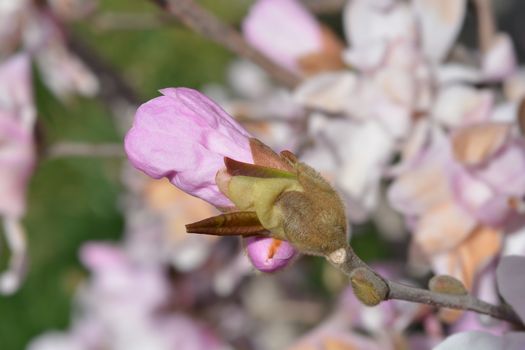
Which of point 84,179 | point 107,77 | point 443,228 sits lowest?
point 84,179

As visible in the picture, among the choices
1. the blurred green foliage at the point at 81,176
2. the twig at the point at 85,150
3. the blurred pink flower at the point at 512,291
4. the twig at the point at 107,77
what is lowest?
the blurred green foliage at the point at 81,176

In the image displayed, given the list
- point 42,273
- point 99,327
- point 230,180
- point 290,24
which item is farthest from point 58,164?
point 230,180

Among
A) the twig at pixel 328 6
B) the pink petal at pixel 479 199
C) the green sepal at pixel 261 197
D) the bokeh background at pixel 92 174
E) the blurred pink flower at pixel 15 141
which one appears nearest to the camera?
the green sepal at pixel 261 197

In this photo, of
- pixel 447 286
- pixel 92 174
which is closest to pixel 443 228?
pixel 447 286

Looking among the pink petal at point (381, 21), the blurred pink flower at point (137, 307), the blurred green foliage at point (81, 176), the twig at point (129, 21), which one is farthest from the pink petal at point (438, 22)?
the blurred green foliage at point (81, 176)

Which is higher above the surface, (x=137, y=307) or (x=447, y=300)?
(x=447, y=300)

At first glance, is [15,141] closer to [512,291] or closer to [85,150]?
[85,150]

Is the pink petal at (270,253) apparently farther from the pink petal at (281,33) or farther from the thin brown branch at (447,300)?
the pink petal at (281,33)

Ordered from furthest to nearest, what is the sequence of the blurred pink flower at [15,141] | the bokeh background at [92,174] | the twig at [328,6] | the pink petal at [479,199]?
the bokeh background at [92,174] < the twig at [328,6] < the blurred pink flower at [15,141] < the pink petal at [479,199]
